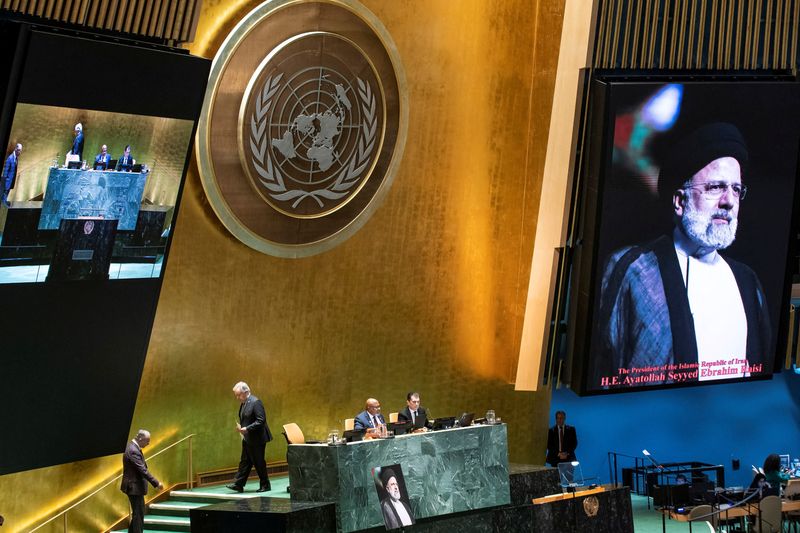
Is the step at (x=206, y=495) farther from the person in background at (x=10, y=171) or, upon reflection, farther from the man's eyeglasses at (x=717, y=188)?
the man's eyeglasses at (x=717, y=188)

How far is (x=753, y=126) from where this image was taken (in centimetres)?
1370

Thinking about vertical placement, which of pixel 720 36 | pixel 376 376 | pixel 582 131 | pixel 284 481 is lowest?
pixel 284 481

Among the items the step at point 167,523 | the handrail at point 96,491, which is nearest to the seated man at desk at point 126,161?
the handrail at point 96,491

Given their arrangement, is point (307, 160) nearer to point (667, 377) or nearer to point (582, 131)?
point (582, 131)

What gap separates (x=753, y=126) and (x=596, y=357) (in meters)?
3.20

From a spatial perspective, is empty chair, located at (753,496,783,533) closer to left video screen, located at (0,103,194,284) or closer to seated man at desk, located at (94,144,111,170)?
left video screen, located at (0,103,194,284)

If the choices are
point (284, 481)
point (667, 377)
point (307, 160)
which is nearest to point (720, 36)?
point (667, 377)

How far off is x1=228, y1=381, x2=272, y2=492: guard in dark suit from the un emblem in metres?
1.71

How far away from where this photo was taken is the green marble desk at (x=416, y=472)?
10016mm

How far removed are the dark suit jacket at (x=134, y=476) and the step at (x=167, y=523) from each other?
29.6 inches

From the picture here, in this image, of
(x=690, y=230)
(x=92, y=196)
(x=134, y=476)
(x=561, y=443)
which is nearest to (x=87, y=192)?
(x=92, y=196)

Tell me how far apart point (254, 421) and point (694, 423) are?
8551mm

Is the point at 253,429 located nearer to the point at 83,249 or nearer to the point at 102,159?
the point at 83,249

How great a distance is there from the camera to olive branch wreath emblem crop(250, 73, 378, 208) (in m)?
12.5
